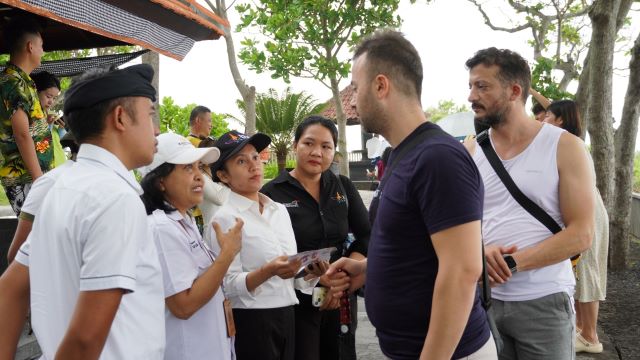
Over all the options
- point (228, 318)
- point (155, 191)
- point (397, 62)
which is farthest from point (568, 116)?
point (155, 191)

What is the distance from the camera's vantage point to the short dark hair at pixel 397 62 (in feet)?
6.26

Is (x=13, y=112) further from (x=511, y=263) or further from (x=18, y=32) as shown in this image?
(x=511, y=263)

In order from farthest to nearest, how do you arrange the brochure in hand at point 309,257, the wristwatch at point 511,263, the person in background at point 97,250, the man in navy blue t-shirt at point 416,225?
the brochure in hand at point 309,257 < the wristwatch at point 511,263 < the man in navy blue t-shirt at point 416,225 < the person in background at point 97,250

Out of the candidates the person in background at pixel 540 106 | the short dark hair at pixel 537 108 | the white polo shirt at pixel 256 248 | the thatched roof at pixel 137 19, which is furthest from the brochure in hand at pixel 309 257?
the short dark hair at pixel 537 108

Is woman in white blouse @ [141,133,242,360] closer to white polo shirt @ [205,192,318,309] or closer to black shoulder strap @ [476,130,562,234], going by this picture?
white polo shirt @ [205,192,318,309]

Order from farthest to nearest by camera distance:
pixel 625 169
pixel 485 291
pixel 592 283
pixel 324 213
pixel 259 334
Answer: pixel 625 169
pixel 592 283
pixel 324 213
pixel 259 334
pixel 485 291

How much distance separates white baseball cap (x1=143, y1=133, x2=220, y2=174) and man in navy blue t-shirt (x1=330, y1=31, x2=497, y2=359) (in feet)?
3.00

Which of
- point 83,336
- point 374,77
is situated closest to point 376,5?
point 374,77

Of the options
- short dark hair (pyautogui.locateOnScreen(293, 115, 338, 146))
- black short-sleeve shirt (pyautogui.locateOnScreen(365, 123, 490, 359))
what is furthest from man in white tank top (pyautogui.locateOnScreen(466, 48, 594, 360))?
short dark hair (pyautogui.locateOnScreen(293, 115, 338, 146))

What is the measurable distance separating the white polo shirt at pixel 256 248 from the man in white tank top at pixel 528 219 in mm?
1105

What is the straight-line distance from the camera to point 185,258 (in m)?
2.29

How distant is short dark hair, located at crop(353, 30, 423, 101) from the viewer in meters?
1.91

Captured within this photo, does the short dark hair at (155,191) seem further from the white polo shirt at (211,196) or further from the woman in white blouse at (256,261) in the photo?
the white polo shirt at (211,196)

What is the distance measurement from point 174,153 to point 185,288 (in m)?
0.65
